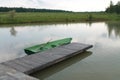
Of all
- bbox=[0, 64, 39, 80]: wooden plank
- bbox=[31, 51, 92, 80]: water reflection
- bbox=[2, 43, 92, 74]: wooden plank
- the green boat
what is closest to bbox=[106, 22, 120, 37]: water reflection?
the green boat

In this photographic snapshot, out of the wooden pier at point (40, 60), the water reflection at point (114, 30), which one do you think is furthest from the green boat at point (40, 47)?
the water reflection at point (114, 30)

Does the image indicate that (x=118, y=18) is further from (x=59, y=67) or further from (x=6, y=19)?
(x=59, y=67)

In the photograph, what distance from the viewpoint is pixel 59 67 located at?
12.1 meters

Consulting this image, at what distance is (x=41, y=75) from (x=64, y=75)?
1228 mm

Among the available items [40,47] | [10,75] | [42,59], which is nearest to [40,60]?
[42,59]

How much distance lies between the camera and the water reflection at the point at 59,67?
10688 millimetres

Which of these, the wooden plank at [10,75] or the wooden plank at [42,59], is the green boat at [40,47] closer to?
the wooden plank at [42,59]

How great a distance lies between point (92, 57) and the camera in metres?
14.3

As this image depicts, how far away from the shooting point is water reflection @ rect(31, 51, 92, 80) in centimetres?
1069

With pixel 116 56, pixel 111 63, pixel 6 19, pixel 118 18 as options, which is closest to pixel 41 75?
pixel 111 63

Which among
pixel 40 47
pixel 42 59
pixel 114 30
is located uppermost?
pixel 40 47

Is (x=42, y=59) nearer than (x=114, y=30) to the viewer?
Yes

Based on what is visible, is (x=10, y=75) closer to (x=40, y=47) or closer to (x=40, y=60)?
(x=40, y=60)

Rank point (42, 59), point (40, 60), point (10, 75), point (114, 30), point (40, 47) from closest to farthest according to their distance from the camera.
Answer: point (10, 75), point (40, 60), point (42, 59), point (40, 47), point (114, 30)
